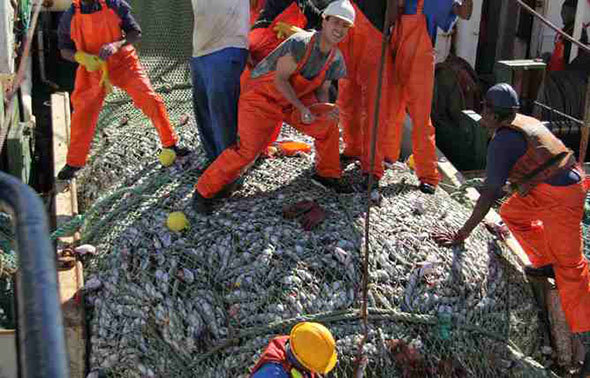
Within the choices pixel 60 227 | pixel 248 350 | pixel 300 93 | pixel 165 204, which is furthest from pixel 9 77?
pixel 248 350

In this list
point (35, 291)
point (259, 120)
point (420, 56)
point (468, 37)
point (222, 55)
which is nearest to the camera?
point (35, 291)

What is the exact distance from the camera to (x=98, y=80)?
596 cm

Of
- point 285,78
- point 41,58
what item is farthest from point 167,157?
point 41,58

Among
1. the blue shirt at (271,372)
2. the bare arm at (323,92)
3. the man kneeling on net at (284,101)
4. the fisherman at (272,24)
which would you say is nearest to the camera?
the blue shirt at (271,372)

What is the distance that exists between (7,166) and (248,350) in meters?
4.13

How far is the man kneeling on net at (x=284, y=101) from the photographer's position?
4832mm

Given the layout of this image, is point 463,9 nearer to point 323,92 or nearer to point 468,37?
point 323,92

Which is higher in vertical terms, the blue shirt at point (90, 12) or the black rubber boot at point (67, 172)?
the blue shirt at point (90, 12)

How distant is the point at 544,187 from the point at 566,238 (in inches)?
14.1

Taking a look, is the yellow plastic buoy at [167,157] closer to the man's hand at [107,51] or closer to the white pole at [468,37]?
the man's hand at [107,51]

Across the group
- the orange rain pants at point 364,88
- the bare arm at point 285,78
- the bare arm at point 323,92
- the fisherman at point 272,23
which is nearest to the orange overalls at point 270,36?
the fisherman at point 272,23

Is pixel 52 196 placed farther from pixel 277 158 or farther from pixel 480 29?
pixel 480 29

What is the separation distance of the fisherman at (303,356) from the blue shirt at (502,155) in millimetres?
1657

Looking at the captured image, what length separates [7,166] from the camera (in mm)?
7527
